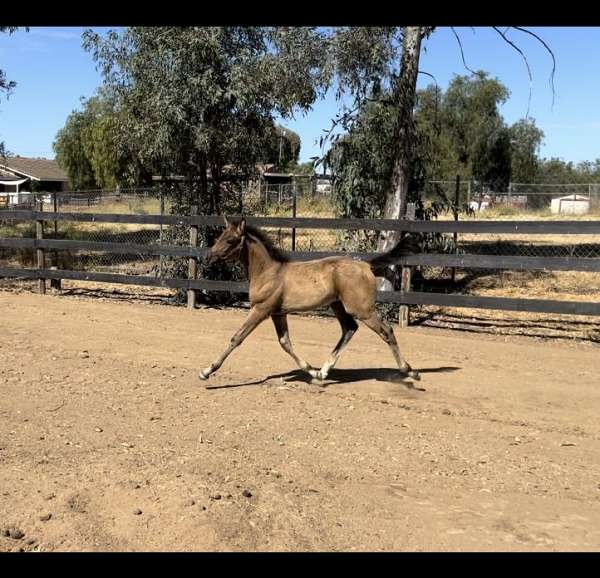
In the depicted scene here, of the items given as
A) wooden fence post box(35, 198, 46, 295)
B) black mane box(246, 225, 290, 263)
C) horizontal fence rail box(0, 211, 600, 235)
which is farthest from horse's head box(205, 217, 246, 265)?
wooden fence post box(35, 198, 46, 295)

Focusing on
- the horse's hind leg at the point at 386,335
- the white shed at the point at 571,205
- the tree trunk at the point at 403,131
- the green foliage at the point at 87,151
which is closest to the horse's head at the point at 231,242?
the horse's hind leg at the point at 386,335

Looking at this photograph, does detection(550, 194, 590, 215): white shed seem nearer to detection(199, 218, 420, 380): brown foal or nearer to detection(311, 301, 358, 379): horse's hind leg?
detection(311, 301, 358, 379): horse's hind leg

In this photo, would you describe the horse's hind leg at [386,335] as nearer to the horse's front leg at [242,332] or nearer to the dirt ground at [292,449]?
the dirt ground at [292,449]

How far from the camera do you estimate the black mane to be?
721cm

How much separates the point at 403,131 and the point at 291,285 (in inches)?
247

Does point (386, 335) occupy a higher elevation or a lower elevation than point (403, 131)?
lower

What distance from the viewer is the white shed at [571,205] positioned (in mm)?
38647

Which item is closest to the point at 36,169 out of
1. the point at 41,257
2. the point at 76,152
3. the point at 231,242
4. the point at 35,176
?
the point at 35,176

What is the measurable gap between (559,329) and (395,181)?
4056 millimetres

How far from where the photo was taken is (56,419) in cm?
576

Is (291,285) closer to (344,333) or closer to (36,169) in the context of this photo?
(344,333)

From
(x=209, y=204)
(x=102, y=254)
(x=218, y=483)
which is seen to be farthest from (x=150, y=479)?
(x=102, y=254)

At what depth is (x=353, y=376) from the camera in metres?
7.58
